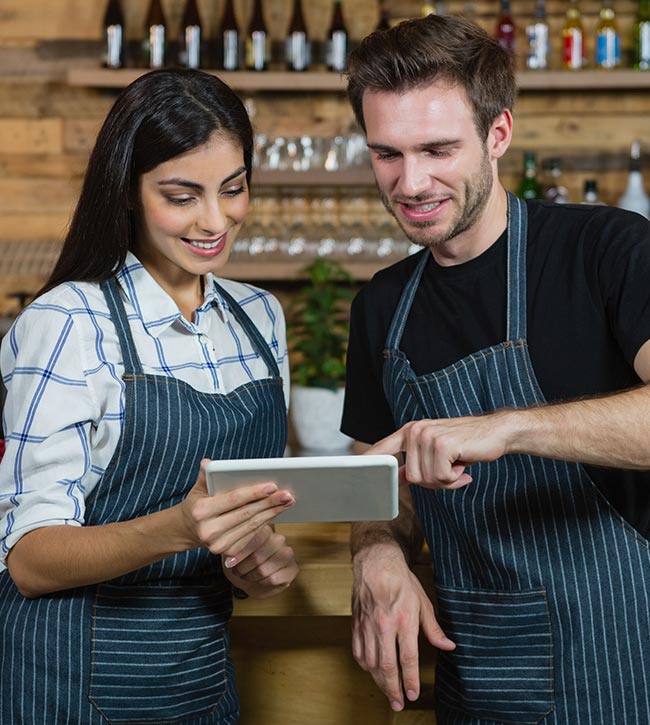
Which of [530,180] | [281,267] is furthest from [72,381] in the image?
[530,180]

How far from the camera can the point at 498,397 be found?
141 cm

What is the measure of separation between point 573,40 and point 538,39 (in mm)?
119

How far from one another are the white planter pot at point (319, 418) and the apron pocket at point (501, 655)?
1673 mm

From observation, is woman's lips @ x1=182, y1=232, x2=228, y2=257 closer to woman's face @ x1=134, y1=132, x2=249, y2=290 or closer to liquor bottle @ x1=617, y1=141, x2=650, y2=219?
woman's face @ x1=134, y1=132, x2=249, y2=290

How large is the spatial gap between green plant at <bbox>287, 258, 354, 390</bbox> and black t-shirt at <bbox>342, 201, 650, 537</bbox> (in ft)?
5.17

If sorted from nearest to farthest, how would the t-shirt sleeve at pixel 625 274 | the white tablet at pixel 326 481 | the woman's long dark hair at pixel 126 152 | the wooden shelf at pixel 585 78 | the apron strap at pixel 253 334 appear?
the white tablet at pixel 326 481
the t-shirt sleeve at pixel 625 274
the woman's long dark hair at pixel 126 152
the apron strap at pixel 253 334
the wooden shelf at pixel 585 78

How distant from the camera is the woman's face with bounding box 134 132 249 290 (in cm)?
143

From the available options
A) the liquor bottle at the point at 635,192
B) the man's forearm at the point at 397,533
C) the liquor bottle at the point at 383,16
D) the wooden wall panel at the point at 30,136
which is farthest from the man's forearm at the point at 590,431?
the wooden wall panel at the point at 30,136

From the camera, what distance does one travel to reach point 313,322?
322cm

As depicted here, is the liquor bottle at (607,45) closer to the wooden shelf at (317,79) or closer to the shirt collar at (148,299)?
the wooden shelf at (317,79)

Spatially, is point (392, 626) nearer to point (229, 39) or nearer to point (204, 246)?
point (204, 246)

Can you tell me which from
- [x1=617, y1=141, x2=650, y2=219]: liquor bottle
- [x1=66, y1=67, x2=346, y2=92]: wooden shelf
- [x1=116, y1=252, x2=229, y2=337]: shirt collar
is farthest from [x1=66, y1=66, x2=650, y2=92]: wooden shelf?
[x1=116, y1=252, x2=229, y2=337]: shirt collar

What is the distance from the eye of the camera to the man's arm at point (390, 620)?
1.38 meters

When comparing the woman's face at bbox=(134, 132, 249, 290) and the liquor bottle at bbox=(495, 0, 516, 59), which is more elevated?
the liquor bottle at bbox=(495, 0, 516, 59)
